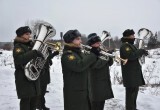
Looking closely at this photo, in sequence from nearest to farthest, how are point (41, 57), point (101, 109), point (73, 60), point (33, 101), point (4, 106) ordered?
point (73, 60) → point (41, 57) → point (33, 101) → point (101, 109) → point (4, 106)

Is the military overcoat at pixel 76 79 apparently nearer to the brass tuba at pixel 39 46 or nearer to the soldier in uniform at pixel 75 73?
the soldier in uniform at pixel 75 73

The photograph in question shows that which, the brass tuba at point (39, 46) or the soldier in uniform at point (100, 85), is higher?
the brass tuba at point (39, 46)

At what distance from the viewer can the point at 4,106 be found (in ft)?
25.7

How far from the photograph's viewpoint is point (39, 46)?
5.47 m

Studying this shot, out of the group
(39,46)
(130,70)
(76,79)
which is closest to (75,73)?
(76,79)

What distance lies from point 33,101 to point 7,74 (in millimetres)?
8452

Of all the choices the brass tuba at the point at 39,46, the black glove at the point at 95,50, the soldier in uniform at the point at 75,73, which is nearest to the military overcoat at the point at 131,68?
the black glove at the point at 95,50

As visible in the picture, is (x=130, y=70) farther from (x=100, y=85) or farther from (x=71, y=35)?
(x=71, y=35)

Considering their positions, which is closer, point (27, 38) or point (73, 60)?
point (73, 60)

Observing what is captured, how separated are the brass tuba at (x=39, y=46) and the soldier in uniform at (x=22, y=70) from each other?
12cm

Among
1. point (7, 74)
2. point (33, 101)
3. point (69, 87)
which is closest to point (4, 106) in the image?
point (33, 101)

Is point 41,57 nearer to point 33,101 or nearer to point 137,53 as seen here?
point 33,101

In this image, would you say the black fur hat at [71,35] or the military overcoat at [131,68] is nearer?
the black fur hat at [71,35]

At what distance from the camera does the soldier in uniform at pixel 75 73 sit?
4.81 meters
